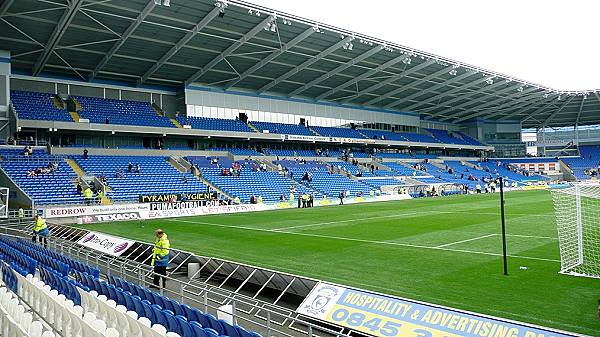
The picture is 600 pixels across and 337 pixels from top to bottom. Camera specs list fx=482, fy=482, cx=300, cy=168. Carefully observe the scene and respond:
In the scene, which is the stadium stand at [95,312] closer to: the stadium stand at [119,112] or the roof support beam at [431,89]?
the stadium stand at [119,112]

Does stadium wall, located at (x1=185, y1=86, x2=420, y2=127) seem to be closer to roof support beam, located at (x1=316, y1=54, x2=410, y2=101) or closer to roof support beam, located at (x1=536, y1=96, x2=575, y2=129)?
roof support beam, located at (x1=316, y1=54, x2=410, y2=101)

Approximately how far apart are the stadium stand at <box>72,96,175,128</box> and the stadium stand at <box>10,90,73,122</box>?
1.79m

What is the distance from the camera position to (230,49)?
123 ft

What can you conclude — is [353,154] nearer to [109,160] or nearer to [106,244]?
[109,160]

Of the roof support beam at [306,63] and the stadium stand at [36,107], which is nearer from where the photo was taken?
the stadium stand at [36,107]

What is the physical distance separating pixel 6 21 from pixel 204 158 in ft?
65.7

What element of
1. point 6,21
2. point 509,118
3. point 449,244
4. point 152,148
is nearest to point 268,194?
point 152,148

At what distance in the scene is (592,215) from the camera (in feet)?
80.5

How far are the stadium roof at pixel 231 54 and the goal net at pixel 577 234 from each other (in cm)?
2152

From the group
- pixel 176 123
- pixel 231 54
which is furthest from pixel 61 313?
pixel 176 123

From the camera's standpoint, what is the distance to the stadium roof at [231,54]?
3028 cm

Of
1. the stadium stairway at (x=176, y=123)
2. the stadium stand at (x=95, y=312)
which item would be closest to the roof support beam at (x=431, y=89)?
the stadium stairway at (x=176, y=123)

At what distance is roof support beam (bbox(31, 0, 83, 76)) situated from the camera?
27453 millimetres

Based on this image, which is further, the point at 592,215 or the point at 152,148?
the point at 152,148
